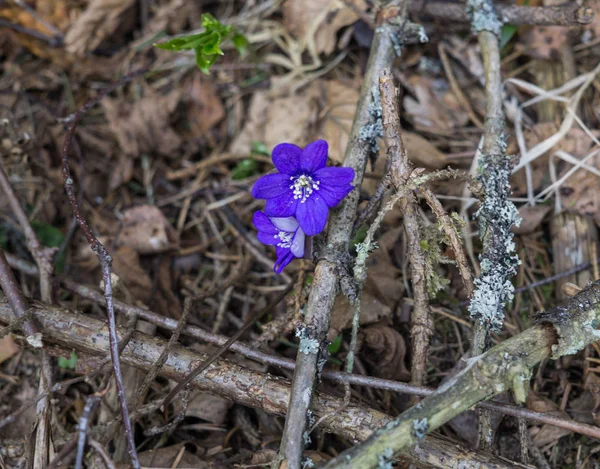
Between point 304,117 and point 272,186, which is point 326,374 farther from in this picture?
point 304,117

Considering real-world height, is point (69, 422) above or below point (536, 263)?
below

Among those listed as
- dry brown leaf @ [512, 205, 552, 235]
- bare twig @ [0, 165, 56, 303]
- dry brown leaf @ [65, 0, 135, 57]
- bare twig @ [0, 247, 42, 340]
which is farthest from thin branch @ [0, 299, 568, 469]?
dry brown leaf @ [65, 0, 135, 57]

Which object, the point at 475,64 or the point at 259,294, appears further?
the point at 475,64

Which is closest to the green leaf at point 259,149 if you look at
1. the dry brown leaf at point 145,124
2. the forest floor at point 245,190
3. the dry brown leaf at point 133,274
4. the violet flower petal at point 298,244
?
the forest floor at point 245,190

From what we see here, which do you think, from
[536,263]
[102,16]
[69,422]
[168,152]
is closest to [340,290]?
[536,263]

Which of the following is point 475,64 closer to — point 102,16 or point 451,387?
point 451,387

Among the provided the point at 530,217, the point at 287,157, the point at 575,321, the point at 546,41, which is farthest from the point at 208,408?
the point at 546,41
